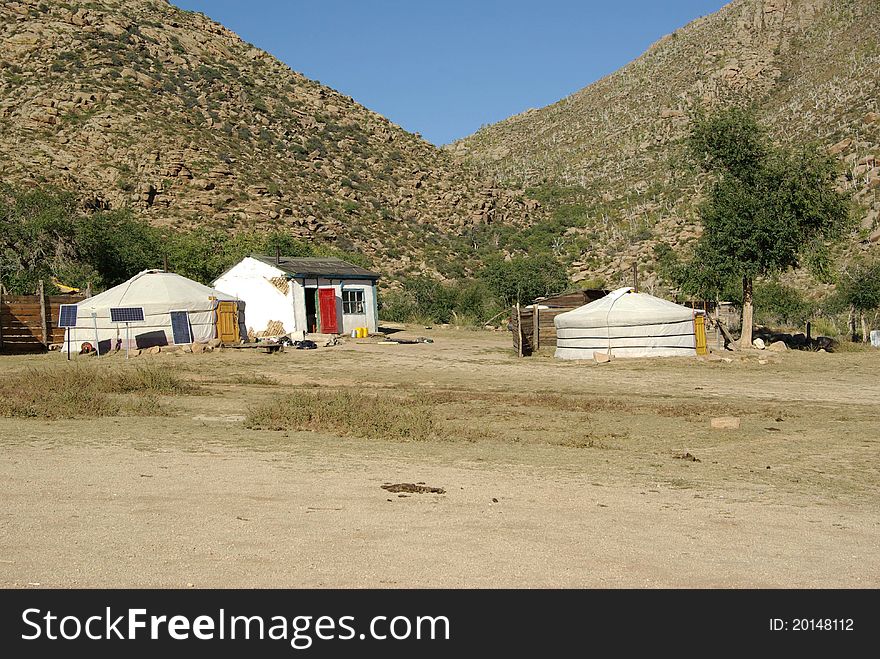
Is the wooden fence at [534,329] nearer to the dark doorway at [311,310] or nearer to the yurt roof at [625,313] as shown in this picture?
the yurt roof at [625,313]

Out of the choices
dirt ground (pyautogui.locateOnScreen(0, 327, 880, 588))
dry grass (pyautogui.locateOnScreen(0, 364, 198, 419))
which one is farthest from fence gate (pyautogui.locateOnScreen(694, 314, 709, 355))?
dry grass (pyautogui.locateOnScreen(0, 364, 198, 419))

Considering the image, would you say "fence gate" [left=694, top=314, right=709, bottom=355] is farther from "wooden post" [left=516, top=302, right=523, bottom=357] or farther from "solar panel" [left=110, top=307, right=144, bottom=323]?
"solar panel" [left=110, top=307, right=144, bottom=323]

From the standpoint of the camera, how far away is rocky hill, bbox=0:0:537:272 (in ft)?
165

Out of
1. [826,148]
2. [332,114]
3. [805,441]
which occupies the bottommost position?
[805,441]

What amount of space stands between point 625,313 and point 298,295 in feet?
44.1

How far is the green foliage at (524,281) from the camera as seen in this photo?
46062mm

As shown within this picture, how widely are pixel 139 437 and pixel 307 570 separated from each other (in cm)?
602

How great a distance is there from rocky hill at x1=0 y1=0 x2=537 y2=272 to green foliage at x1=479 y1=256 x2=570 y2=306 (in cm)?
924

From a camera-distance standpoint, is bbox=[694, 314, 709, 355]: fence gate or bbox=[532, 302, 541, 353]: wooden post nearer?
bbox=[694, 314, 709, 355]: fence gate

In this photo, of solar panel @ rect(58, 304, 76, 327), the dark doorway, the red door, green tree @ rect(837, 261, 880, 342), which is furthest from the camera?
the dark doorway

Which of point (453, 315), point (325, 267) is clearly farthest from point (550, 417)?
point (453, 315)

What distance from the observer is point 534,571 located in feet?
17.5
